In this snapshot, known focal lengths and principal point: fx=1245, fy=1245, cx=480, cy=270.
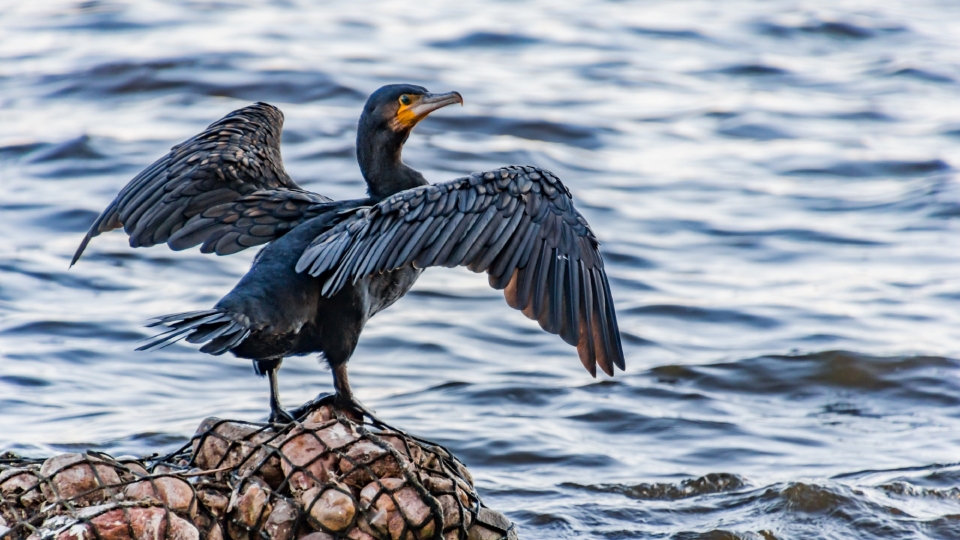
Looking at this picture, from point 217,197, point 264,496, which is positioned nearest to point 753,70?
point 217,197

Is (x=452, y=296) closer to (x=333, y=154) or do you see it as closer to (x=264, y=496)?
(x=333, y=154)

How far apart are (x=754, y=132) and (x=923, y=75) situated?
2872mm

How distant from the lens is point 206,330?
13.6 ft

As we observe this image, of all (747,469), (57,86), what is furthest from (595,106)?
(747,469)

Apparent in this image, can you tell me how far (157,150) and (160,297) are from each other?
3.16 m

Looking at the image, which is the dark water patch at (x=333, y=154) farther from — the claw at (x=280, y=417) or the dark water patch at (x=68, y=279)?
the claw at (x=280, y=417)

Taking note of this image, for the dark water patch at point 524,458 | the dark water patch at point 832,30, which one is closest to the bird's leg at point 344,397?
the dark water patch at point 524,458

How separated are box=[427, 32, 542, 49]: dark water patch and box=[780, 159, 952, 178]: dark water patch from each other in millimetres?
4782

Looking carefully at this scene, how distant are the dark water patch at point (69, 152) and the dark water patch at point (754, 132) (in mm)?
6057

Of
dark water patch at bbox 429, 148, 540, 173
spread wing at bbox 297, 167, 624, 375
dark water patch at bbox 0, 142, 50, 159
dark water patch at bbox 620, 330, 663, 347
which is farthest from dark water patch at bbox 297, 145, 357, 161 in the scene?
spread wing at bbox 297, 167, 624, 375

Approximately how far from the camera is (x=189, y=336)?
409 cm

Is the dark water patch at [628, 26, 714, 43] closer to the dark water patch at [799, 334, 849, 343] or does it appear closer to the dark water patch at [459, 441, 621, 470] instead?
the dark water patch at [799, 334, 849, 343]

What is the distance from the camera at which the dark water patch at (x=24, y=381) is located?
6.75 metres

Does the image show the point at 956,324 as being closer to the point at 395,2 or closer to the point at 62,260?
the point at 62,260
